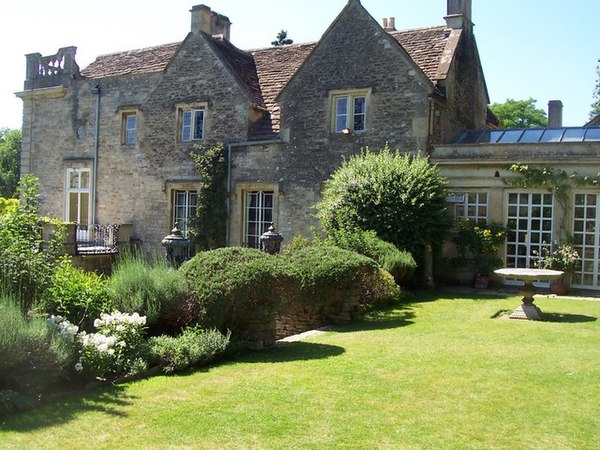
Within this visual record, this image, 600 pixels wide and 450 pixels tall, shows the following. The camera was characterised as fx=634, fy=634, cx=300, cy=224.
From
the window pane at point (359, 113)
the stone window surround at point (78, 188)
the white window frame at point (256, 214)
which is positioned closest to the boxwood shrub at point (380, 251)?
the window pane at point (359, 113)

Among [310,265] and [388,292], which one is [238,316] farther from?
[388,292]

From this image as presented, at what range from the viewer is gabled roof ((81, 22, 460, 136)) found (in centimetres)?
1956

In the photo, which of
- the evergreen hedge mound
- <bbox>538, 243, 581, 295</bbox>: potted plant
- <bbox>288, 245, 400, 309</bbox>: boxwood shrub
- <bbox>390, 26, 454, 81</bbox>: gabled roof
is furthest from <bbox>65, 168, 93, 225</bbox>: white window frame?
<bbox>538, 243, 581, 295</bbox>: potted plant

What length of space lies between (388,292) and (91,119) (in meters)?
16.0

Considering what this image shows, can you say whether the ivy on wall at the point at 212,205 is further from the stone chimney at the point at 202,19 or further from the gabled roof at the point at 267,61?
the stone chimney at the point at 202,19

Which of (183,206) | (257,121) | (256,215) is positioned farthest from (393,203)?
(183,206)

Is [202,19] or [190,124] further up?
[202,19]

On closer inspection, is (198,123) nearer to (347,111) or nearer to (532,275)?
(347,111)

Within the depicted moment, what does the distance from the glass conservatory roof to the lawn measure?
8.76m

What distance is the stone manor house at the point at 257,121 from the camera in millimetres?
17750

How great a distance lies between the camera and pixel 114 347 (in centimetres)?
757

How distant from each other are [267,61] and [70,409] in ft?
63.5

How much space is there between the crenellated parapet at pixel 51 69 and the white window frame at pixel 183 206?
7206mm

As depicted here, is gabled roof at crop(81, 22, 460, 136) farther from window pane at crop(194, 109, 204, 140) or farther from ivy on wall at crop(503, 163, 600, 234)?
ivy on wall at crop(503, 163, 600, 234)
